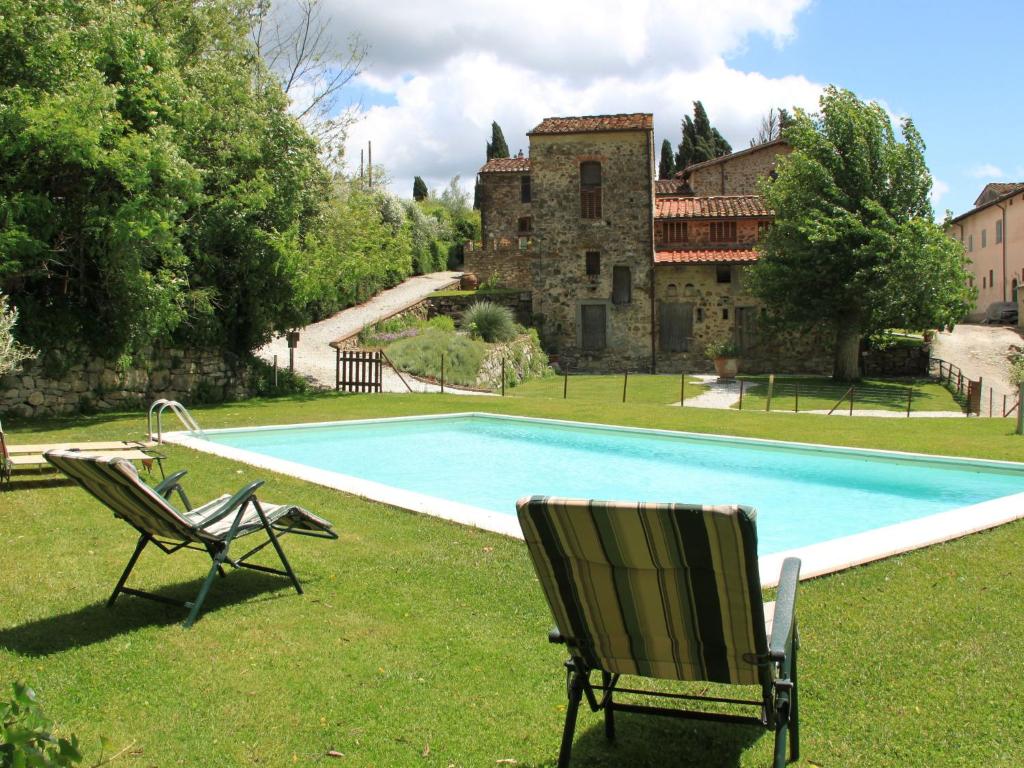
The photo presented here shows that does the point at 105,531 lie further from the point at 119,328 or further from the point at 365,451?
the point at 119,328

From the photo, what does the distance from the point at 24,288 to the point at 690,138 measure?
1713 inches

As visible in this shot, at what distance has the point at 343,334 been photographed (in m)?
29.3

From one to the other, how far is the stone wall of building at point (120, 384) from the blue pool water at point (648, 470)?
4.83m

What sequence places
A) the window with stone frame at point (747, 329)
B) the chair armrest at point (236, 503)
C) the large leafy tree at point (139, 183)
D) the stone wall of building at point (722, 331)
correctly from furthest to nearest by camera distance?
the window with stone frame at point (747, 329) → the stone wall of building at point (722, 331) → the large leafy tree at point (139, 183) → the chair armrest at point (236, 503)

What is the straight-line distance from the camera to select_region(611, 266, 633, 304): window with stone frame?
3238cm

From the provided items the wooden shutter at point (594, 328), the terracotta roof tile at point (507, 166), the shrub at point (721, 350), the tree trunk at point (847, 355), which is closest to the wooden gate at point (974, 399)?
the tree trunk at point (847, 355)

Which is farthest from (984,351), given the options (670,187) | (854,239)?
(670,187)

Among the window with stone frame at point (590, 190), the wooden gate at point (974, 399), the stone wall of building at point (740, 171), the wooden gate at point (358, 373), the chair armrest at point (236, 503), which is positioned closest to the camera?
the chair armrest at point (236, 503)

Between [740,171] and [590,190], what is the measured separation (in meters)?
9.86

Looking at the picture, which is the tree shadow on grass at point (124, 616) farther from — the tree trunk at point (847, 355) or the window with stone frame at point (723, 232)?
the window with stone frame at point (723, 232)

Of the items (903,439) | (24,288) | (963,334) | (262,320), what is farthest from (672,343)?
(24,288)

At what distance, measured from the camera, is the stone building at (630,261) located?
31812 mm

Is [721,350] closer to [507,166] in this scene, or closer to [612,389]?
[612,389]

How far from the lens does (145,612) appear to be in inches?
185
